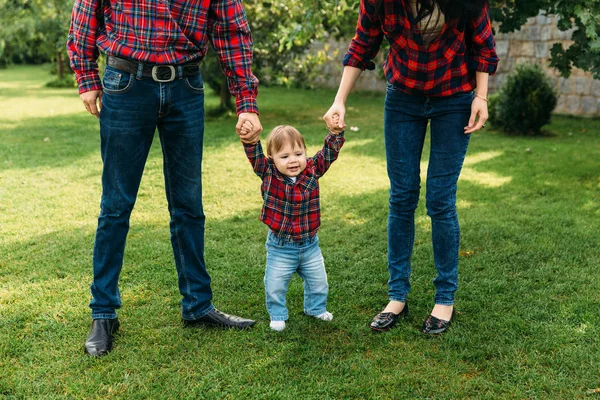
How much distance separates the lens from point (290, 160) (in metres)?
3.24

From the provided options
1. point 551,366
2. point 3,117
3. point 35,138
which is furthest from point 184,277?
point 3,117

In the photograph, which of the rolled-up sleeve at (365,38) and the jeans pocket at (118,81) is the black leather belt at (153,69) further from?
the rolled-up sleeve at (365,38)

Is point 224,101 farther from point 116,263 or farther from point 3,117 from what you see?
point 116,263

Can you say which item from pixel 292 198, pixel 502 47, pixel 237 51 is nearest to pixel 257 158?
pixel 292 198

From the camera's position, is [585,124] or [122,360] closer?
[122,360]

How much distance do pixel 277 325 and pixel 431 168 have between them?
3.62 ft

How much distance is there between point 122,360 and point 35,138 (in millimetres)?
8195

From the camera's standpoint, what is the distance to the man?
2822 millimetres

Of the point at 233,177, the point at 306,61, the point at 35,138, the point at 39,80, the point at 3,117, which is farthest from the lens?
the point at 39,80

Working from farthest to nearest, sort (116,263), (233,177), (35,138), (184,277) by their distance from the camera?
(35,138)
(233,177)
(184,277)
(116,263)

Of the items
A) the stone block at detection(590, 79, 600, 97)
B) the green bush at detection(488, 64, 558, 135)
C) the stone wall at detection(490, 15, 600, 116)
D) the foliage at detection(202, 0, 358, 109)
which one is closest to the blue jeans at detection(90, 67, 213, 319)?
the foliage at detection(202, 0, 358, 109)

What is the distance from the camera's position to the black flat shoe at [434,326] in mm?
3283

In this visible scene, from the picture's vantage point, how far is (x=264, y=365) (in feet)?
9.70

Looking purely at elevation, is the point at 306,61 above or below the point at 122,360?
above
